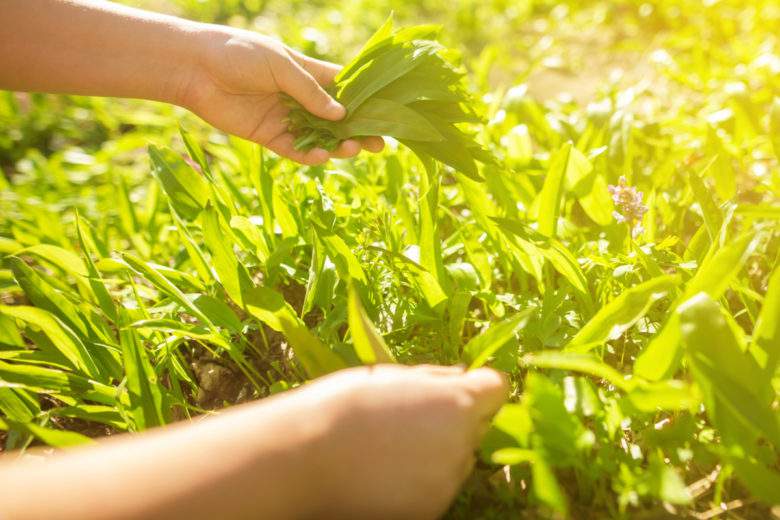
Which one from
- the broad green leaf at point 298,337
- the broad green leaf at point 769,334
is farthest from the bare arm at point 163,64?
the broad green leaf at point 769,334

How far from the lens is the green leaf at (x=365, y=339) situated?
3.44 feet

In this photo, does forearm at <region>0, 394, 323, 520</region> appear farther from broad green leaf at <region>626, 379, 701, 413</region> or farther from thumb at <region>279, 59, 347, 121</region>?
thumb at <region>279, 59, 347, 121</region>

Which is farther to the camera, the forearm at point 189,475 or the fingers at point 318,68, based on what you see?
the fingers at point 318,68

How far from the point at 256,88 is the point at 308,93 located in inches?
6.7

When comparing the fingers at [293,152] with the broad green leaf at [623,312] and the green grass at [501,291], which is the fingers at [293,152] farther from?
the broad green leaf at [623,312]

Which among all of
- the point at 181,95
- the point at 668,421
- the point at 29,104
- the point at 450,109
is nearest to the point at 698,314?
the point at 668,421

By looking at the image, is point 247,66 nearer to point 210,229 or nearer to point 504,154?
point 210,229

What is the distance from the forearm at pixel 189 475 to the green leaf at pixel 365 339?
0.72 feet

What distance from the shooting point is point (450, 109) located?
146cm

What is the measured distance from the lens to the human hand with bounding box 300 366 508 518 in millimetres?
833

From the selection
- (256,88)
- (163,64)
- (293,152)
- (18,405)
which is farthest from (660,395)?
(163,64)

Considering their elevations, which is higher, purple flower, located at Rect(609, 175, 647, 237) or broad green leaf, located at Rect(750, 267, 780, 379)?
purple flower, located at Rect(609, 175, 647, 237)

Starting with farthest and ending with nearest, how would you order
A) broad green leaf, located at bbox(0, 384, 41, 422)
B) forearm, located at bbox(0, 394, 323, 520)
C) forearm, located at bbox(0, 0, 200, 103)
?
1. forearm, located at bbox(0, 0, 200, 103)
2. broad green leaf, located at bbox(0, 384, 41, 422)
3. forearm, located at bbox(0, 394, 323, 520)

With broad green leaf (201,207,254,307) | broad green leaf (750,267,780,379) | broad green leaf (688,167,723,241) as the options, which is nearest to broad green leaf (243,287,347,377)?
broad green leaf (201,207,254,307)
